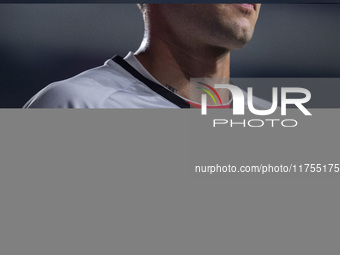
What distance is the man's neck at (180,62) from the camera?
2.07 meters

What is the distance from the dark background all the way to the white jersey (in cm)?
7

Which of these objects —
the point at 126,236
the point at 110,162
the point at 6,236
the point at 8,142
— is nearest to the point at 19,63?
the point at 8,142

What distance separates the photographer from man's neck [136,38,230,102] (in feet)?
6.80

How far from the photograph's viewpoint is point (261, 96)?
2.15 m

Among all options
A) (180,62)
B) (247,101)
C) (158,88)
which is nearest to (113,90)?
(158,88)

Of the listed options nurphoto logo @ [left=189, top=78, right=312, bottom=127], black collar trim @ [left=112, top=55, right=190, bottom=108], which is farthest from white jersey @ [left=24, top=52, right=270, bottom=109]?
nurphoto logo @ [left=189, top=78, right=312, bottom=127]

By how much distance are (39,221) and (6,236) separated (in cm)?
19

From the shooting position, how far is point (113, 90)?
2035 millimetres

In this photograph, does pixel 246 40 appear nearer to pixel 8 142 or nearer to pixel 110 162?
pixel 110 162

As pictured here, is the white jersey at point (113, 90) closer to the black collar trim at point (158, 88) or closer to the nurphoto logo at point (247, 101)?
the black collar trim at point (158, 88)

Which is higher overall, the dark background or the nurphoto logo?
the dark background

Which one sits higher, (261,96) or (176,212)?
(261,96)

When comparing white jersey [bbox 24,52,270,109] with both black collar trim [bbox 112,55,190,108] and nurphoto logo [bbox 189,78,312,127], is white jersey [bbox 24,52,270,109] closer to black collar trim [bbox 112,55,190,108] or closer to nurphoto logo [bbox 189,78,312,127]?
black collar trim [bbox 112,55,190,108]

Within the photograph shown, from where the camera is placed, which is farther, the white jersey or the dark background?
the dark background
